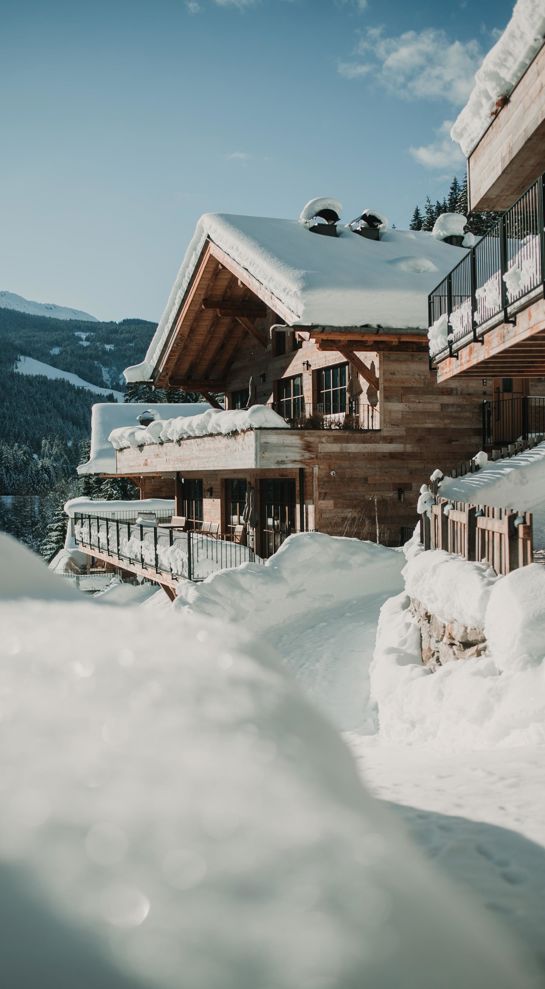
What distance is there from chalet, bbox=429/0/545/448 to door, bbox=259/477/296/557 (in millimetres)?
6966

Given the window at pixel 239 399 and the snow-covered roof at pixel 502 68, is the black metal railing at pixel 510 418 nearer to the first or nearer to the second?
the snow-covered roof at pixel 502 68

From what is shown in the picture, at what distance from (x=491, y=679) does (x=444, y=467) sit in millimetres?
12226

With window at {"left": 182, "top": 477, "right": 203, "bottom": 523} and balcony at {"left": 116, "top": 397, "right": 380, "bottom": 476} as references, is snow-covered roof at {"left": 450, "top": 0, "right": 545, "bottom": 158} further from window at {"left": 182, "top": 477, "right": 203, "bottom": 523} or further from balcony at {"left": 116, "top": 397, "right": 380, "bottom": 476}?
window at {"left": 182, "top": 477, "right": 203, "bottom": 523}

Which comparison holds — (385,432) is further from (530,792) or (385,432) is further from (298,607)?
(530,792)

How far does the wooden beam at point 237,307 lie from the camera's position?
Answer: 22.8 m

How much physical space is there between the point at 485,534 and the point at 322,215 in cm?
1605

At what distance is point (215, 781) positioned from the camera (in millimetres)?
1536

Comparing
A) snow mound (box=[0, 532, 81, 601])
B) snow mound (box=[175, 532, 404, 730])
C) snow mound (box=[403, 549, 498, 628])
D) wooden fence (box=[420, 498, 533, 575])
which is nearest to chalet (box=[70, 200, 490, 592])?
snow mound (box=[175, 532, 404, 730])

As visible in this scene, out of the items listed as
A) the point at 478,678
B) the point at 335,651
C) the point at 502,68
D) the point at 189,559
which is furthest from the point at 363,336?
the point at 478,678

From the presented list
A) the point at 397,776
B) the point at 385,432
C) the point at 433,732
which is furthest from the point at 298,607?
the point at 397,776

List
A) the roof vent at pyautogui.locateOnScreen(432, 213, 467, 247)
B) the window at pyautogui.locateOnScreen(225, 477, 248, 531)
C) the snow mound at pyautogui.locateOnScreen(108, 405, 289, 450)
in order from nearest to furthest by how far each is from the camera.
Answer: the snow mound at pyautogui.locateOnScreen(108, 405, 289, 450) < the roof vent at pyautogui.locateOnScreen(432, 213, 467, 247) < the window at pyautogui.locateOnScreen(225, 477, 248, 531)

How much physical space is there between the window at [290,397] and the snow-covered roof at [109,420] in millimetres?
14396

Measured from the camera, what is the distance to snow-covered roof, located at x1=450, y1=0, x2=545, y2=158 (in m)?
10.8

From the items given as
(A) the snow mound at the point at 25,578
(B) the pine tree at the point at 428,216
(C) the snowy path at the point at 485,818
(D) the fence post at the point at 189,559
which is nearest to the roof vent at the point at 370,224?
(D) the fence post at the point at 189,559
